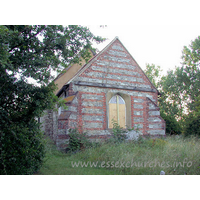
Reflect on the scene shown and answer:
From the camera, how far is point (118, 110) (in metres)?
14.1

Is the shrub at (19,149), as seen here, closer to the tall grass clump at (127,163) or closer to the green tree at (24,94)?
the green tree at (24,94)

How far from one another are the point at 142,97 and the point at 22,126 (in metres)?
9.88

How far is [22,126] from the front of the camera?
21.7 ft

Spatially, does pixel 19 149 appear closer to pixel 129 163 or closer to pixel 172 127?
pixel 129 163

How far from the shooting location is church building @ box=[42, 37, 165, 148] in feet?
41.4

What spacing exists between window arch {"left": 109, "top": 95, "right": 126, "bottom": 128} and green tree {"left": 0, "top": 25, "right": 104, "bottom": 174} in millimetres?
6270

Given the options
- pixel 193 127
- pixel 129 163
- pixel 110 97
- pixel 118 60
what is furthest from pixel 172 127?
pixel 129 163

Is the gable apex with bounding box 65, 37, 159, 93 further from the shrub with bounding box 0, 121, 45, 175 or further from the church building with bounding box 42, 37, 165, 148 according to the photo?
the shrub with bounding box 0, 121, 45, 175

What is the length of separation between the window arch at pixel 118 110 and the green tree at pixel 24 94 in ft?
20.6

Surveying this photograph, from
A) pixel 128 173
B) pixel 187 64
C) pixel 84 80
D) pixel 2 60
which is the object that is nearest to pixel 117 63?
pixel 84 80

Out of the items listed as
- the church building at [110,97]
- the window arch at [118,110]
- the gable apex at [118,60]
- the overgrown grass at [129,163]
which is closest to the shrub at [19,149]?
the overgrown grass at [129,163]

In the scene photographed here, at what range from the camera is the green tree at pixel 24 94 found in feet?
20.4

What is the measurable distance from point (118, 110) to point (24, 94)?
827 centimetres

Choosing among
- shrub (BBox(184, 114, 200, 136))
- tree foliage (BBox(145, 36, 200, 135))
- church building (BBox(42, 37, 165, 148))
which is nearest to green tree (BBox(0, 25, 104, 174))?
church building (BBox(42, 37, 165, 148))
